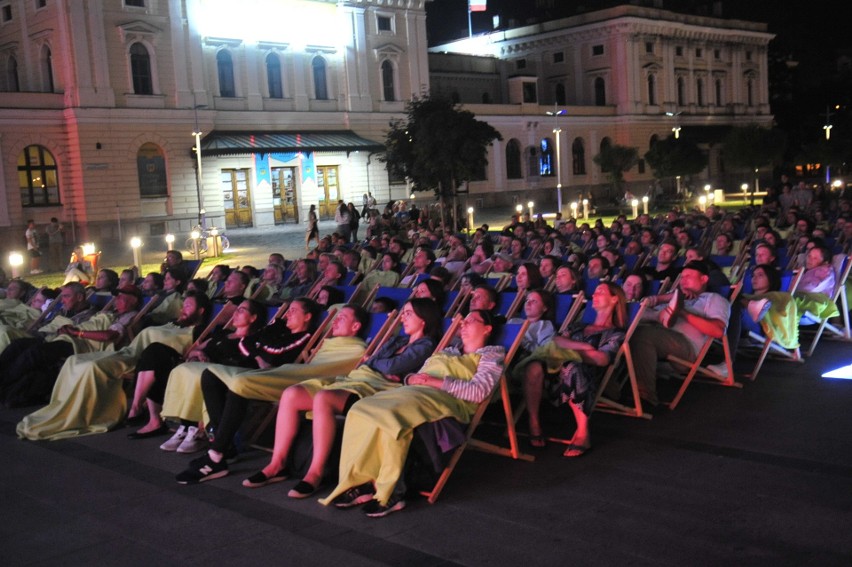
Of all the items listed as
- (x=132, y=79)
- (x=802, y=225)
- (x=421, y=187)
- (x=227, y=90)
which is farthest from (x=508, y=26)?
(x=802, y=225)

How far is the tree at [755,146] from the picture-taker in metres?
45.9

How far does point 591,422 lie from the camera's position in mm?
6535

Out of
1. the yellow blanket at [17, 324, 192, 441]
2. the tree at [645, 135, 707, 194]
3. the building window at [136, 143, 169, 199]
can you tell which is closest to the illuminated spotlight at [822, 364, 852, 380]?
the yellow blanket at [17, 324, 192, 441]

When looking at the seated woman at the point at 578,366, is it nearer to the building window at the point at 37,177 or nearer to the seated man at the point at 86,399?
the seated man at the point at 86,399

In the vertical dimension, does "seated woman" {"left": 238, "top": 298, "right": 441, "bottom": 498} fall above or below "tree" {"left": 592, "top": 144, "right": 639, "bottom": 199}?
below

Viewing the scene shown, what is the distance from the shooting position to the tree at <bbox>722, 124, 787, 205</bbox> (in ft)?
151

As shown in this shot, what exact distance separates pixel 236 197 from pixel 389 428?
33.0 meters

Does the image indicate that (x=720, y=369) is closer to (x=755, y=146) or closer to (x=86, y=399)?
(x=86, y=399)

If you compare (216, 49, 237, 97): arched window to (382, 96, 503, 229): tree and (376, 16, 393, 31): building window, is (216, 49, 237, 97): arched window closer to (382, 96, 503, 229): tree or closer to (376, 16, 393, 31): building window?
(376, 16, 393, 31): building window

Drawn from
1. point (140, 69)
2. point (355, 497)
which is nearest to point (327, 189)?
point (140, 69)

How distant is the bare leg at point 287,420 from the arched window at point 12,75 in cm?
3362

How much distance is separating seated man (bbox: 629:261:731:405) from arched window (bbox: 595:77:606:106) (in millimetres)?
51123

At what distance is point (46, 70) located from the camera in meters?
33.6

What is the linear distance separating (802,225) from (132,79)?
27695mm
